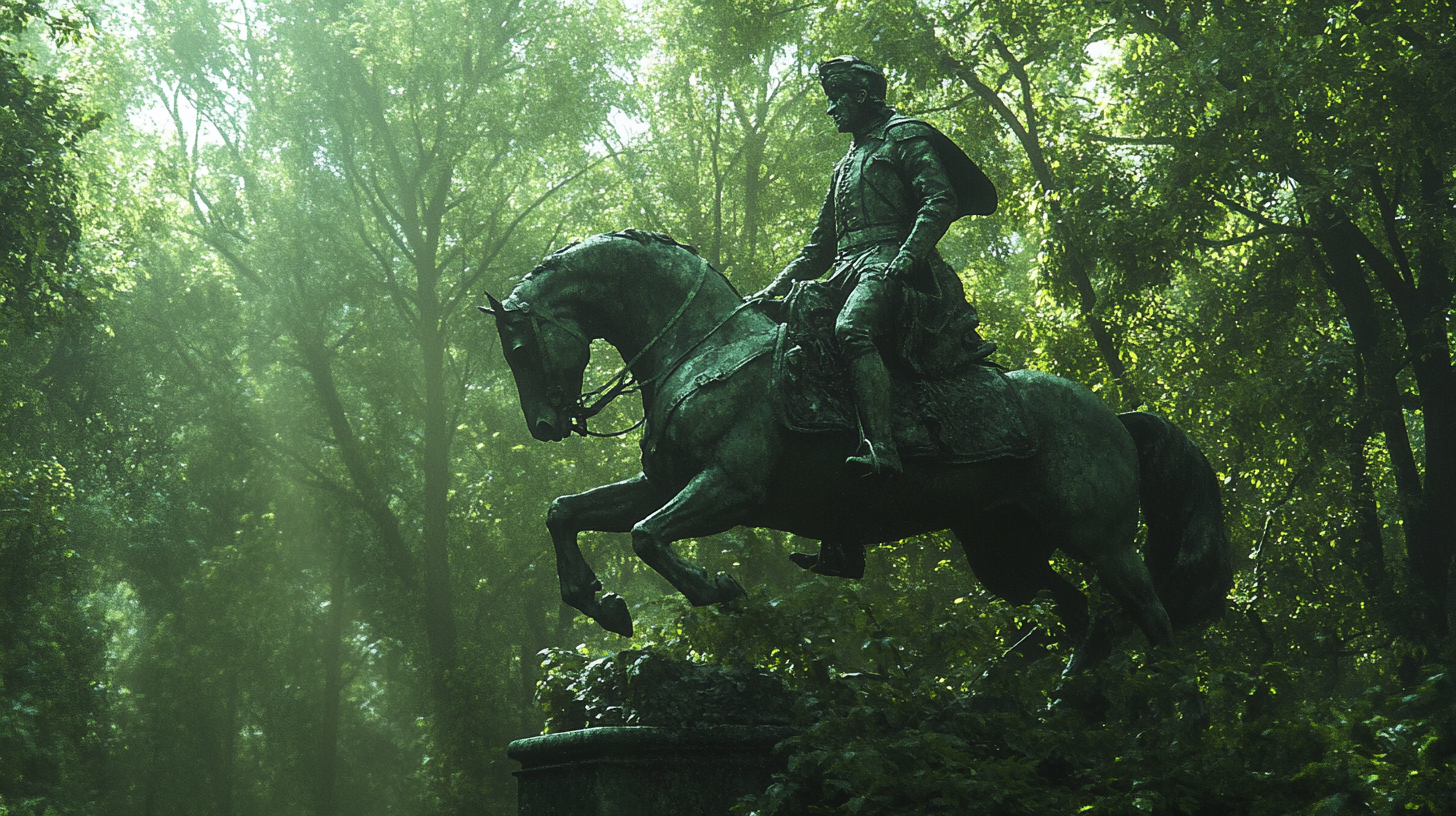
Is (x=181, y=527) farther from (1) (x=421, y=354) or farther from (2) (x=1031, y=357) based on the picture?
(2) (x=1031, y=357)

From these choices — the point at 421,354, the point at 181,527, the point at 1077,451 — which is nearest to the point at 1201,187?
the point at 1077,451

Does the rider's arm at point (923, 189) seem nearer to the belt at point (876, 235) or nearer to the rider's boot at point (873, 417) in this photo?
the belt at point (876, 235)

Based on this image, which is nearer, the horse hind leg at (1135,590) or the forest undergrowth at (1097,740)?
the forest undergrowth at (1097,740)

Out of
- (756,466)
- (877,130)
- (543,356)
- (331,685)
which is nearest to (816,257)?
(877,130)

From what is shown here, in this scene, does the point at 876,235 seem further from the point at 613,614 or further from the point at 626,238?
the point at 613,614

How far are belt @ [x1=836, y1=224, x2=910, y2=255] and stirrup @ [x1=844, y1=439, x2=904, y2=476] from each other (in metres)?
1.18

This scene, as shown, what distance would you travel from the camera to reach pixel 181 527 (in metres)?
23.0

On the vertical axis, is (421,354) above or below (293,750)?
above

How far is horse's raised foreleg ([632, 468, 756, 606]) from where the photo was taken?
15.4 feet

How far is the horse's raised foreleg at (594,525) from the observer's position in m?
5.05

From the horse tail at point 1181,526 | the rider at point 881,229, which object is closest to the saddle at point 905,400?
the rider at point 881,229

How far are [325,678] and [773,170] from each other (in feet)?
47.1

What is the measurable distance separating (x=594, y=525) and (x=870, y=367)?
1.44 metres

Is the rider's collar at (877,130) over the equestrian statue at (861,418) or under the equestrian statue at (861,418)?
over
